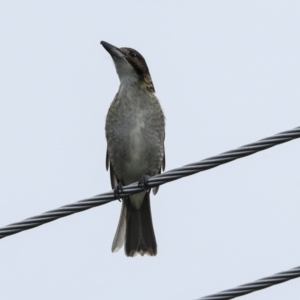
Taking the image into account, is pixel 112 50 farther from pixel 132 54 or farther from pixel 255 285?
pixel 255 285

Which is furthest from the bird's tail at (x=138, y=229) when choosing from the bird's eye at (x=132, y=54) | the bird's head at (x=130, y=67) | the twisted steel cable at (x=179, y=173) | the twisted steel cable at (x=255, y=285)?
the twisted steel cable at (x=255, y=285)

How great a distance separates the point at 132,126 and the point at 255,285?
4256mm

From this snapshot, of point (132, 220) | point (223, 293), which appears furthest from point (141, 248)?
point (223, 293)

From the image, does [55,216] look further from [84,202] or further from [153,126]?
[153,126]

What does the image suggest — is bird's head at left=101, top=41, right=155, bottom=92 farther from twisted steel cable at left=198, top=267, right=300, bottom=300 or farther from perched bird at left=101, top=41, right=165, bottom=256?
twisted steel cable at left=198, top=267, right=300, bottom=300

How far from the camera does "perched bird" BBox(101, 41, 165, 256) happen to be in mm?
9859

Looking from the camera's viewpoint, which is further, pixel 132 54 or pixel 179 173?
pixel 132 54

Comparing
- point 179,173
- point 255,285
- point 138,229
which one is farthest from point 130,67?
point 255,285

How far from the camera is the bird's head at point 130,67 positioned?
1014cm

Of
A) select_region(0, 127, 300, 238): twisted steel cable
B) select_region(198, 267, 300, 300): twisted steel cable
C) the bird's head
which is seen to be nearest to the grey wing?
the bird's head

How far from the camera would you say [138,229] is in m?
10.8

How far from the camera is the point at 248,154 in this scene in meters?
6.53

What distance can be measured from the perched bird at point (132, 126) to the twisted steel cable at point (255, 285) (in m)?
3.91

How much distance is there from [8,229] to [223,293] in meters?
1.62
